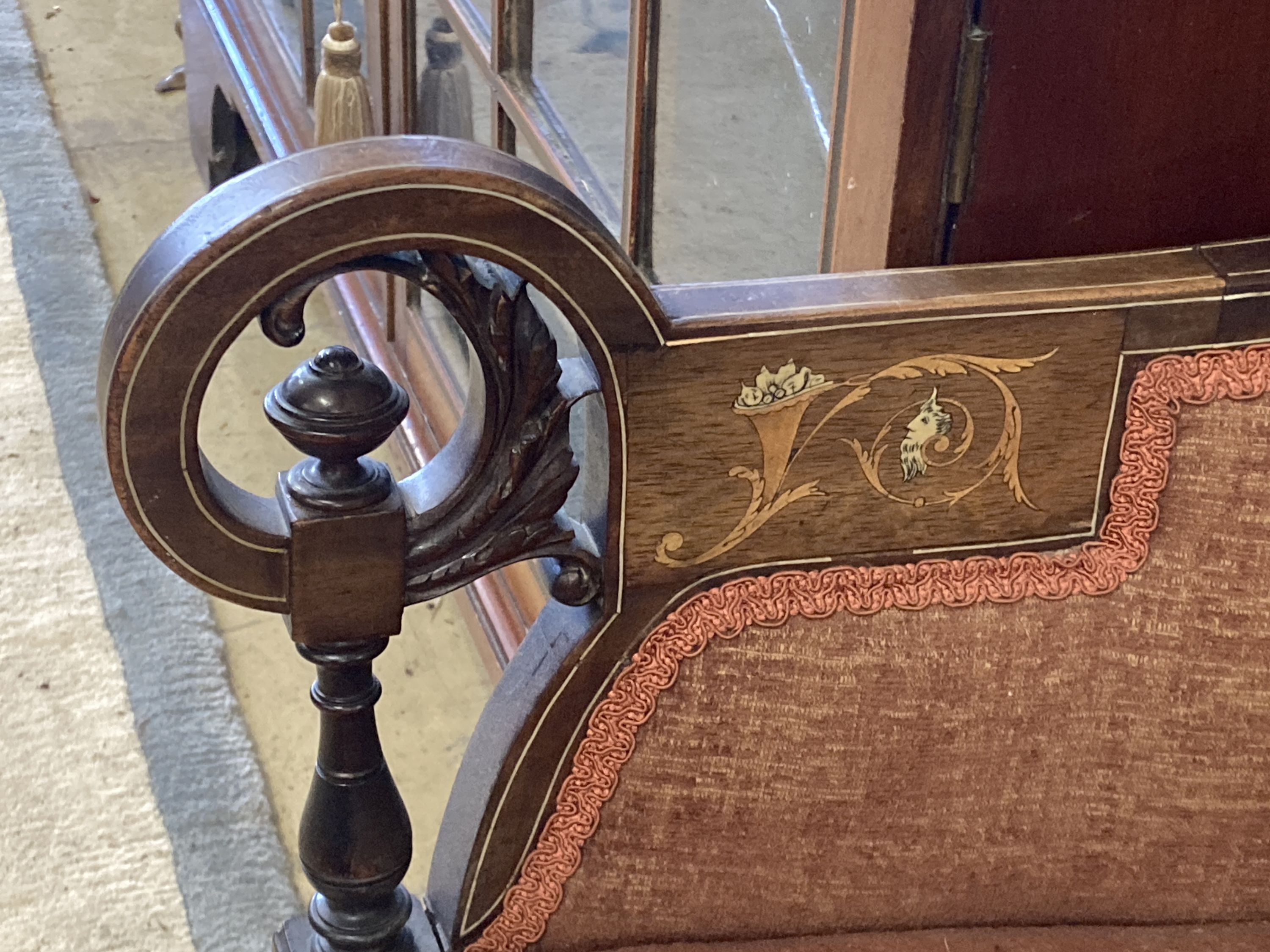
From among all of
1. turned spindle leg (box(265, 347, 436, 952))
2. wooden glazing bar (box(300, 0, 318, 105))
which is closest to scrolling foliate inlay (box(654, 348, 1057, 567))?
turned spindle leg (box(265, 347, 436, 952))

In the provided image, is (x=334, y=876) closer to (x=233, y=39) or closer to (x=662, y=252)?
(x=662, y=252)

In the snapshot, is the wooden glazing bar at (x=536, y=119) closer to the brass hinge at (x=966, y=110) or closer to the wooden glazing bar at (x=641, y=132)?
the wooden glazing bar at (x=641, y=132)

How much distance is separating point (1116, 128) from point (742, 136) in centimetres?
24

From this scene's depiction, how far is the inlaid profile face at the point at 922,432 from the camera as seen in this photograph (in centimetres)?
68

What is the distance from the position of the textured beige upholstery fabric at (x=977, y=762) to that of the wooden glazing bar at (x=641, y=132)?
376 mm

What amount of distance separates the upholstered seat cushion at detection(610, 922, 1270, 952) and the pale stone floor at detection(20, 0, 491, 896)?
0.66m

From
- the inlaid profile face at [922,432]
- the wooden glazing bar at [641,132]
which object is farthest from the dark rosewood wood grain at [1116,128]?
the wooden glazing bar at [641,132]

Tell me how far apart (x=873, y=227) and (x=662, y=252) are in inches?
10.8

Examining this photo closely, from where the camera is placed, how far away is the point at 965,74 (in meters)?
0.70

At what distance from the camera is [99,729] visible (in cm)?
150

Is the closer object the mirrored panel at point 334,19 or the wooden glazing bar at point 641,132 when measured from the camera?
the wooden glazing bar at point 641,132

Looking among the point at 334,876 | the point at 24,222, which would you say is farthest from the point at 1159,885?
the point at 24,222

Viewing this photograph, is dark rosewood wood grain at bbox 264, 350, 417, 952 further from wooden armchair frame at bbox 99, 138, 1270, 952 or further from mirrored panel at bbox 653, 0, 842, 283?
mirrored panel at bbox 653, 0, 842, 283

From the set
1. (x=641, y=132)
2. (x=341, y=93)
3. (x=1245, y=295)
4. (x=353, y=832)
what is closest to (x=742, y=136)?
(x=641, y=132)
